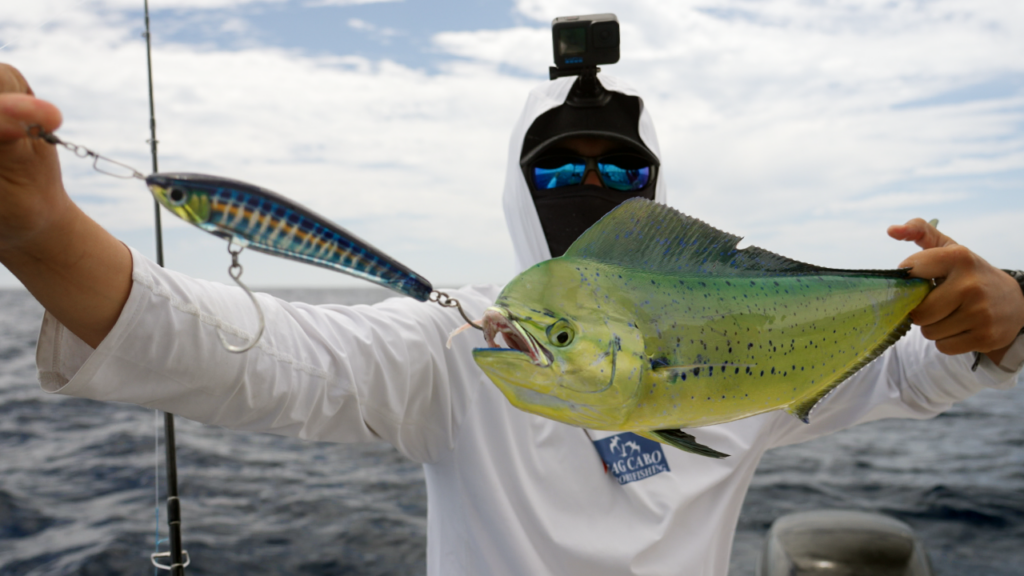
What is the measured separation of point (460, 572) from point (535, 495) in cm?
45

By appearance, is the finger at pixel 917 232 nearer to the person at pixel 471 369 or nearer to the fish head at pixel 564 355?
the person at pixel 471 369

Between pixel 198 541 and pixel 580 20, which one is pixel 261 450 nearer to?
pixel 198 541

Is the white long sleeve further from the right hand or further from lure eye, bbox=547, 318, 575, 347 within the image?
lure eye, bbox=547, 318, 575, 347

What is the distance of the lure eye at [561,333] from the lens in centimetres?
126

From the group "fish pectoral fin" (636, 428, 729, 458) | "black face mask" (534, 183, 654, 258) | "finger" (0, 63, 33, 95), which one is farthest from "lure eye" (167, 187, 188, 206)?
"black face mask" (534, 183, 654, 258)

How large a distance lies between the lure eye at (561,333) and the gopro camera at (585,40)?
2.02 meters

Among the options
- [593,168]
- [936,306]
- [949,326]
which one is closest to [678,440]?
[936,306]

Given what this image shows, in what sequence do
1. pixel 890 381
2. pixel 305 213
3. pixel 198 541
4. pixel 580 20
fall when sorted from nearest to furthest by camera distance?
pixel 305 213 → pixel 580 20 → pixel 890 381 → pixel 198 541

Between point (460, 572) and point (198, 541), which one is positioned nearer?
point (460, 572)

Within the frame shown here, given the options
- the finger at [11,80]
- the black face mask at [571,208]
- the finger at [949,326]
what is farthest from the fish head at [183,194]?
the finger at [949,326]

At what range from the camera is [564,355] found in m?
1.24

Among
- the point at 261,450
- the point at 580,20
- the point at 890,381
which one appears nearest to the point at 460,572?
the point at 890,381

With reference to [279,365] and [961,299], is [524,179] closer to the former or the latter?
[279,365]

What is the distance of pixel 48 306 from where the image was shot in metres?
1.42
